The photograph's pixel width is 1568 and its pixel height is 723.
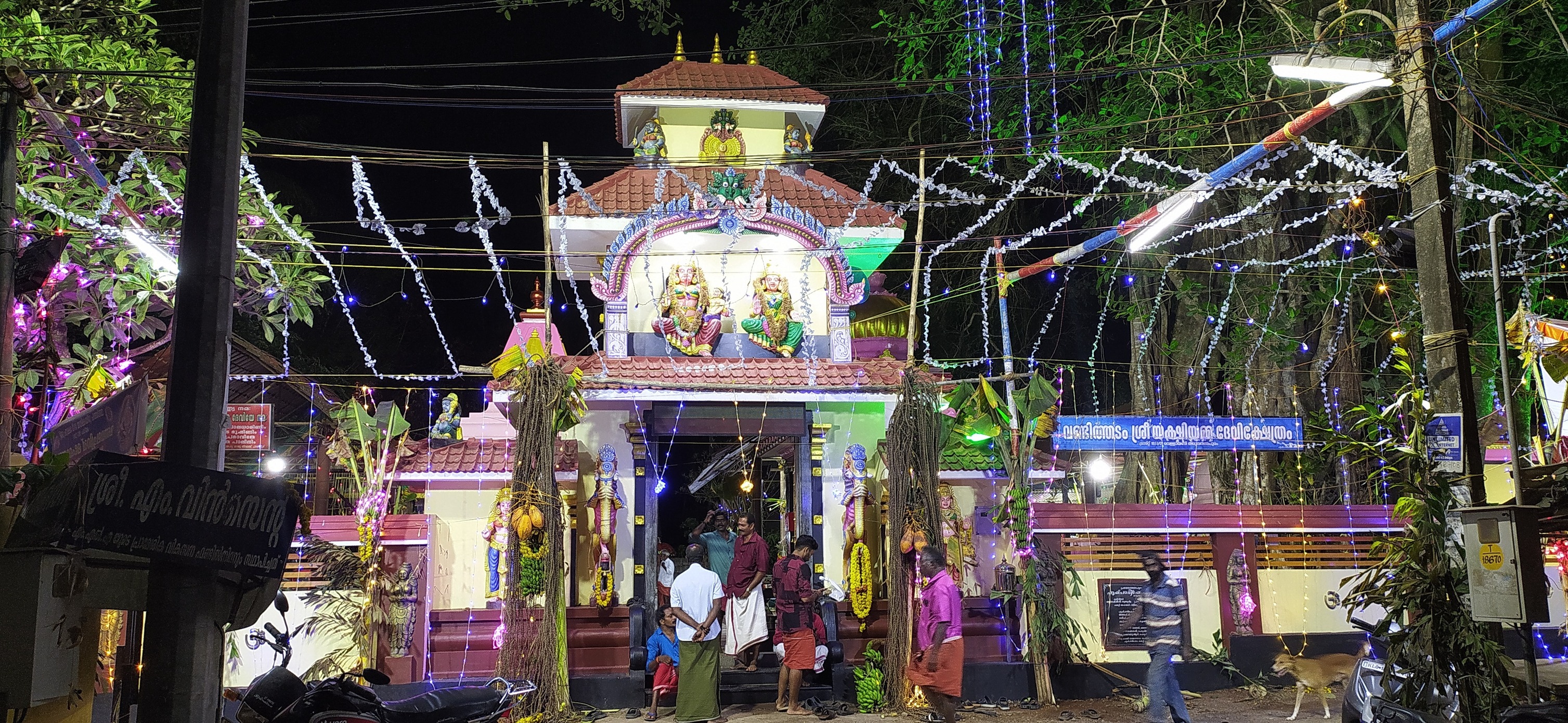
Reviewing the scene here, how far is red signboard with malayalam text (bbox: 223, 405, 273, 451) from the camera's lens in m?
16.2

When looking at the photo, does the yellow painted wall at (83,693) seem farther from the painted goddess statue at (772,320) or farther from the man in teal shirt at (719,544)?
the painted goddess statue at (772,320)

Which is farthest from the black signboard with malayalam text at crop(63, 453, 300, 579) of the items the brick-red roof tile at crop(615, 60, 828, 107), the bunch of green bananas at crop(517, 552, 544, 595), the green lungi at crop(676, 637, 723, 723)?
the brick-red roof tile at crop(615, 60, 828, 107)

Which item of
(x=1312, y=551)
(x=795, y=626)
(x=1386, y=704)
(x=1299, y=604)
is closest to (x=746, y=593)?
(x=795, y=626)

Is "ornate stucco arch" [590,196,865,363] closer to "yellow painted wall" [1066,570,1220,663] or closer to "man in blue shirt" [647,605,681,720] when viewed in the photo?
"yellow painted wall" [1066,570,1220,663]

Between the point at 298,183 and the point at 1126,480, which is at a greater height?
the point at 298,183

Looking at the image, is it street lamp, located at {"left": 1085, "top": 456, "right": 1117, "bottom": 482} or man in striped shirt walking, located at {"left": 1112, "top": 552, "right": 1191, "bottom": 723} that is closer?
man in striped shirt walking, located at {"left": 1112, "top": 552, "right": 1191, "bottom": 723}

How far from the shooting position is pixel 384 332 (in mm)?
33750

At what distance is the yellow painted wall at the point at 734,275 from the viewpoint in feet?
51.3

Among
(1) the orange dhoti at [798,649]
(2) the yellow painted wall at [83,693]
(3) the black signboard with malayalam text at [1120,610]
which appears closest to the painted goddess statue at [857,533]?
(1) the orange dhoti at [798,649]

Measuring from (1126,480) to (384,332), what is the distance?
21.5 m

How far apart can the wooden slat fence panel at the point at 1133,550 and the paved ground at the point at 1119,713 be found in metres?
1.61

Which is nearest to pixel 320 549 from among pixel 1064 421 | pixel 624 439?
pixel 624 439

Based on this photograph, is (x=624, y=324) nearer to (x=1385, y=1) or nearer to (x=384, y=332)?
(x=1385, y=1)

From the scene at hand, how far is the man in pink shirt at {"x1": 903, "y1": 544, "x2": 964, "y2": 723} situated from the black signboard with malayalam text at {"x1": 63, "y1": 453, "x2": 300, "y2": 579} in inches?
234
